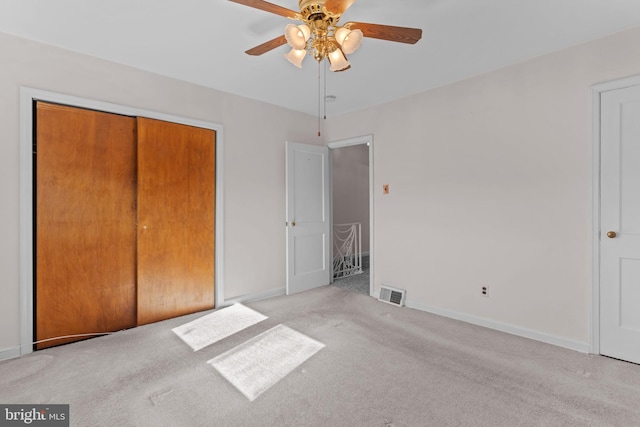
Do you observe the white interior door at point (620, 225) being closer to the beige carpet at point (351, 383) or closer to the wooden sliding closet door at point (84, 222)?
the beige carpet at point (351, 383)

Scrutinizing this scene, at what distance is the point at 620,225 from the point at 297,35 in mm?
2834

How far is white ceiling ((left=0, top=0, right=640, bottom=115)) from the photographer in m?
2.10

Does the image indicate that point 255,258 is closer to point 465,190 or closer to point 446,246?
point 446,246

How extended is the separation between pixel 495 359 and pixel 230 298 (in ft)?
9.28

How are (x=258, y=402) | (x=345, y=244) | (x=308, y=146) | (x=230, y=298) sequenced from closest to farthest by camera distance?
(x=258, y=402), (x=230, y=298), (x=308, y=146), (x=345, y=244)

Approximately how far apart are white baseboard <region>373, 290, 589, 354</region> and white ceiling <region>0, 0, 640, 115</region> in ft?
8.35

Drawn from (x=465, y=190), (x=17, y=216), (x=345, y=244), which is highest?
(x=465, y=190)

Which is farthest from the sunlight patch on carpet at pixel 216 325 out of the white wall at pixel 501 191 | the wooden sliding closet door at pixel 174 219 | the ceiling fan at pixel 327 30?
the ceiling fan at pixel 327 30

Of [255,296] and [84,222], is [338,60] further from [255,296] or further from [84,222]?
[255,296]

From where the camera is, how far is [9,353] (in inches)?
96.3

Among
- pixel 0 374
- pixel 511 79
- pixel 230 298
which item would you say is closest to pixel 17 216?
pixel 0 374

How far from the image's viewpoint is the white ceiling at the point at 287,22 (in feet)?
6.89

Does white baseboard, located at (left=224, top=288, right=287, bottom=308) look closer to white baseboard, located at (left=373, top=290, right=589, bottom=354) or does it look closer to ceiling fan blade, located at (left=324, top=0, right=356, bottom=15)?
white baseboard, located at (left=373, top=290, right=589, bottom=354)

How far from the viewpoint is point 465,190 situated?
3.27 m
